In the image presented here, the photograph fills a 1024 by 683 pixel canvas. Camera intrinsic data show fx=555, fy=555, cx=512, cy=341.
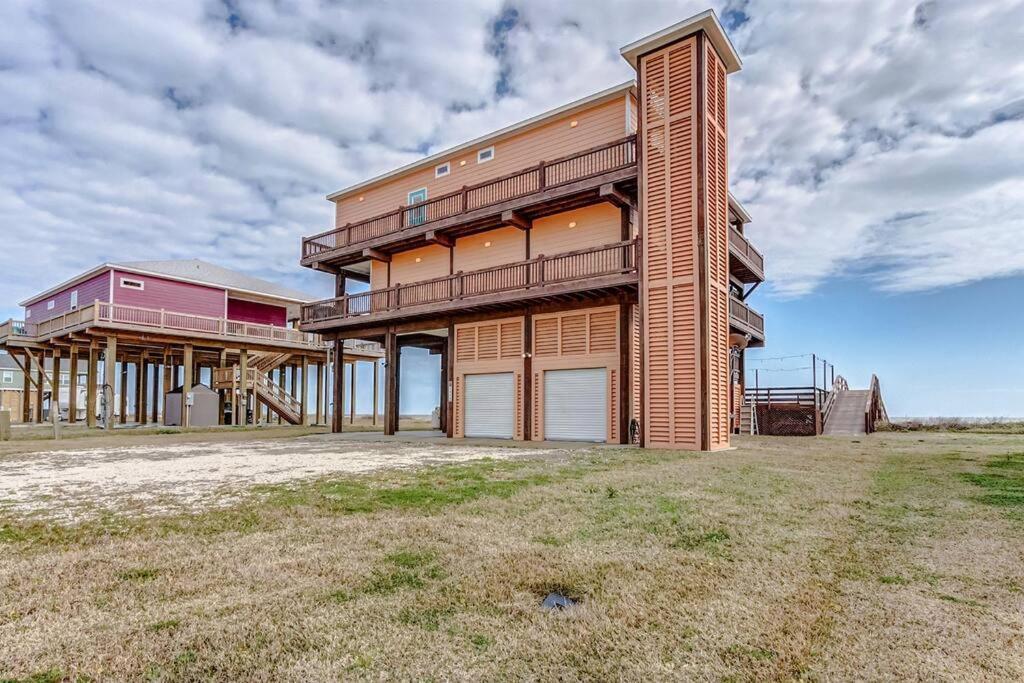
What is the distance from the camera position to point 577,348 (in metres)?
16.0

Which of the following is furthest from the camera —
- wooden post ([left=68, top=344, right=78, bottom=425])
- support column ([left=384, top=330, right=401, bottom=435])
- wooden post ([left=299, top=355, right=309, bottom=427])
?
wooden post ([left=68, top=344, right=78, bottom=425])

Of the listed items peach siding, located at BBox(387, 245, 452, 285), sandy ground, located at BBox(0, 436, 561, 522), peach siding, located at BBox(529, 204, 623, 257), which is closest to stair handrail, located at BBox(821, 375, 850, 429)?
peach siding, located at BBox(529, 204, 623, 257)

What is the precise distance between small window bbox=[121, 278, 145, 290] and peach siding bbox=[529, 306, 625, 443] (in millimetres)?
21130

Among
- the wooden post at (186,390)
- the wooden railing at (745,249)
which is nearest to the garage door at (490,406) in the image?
the wooden railing at (745,249)

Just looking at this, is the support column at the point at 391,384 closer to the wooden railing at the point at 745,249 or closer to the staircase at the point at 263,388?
the staircase at the point at 263,388

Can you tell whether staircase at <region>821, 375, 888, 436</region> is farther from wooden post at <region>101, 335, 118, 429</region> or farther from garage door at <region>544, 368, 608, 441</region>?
wooden post at <region>101, 335, 118, 429</region>

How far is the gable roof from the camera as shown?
88.0 ft

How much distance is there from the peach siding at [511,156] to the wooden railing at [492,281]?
392 centimetres

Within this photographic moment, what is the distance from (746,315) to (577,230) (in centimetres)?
694

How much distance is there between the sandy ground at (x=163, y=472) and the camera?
5793 mm

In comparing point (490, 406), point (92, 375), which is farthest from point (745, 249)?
point (92, 375)

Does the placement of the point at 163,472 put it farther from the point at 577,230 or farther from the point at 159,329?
the point at 159,329

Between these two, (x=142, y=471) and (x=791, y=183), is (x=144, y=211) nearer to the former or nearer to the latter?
(x=142, y=471)

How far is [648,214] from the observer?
14.1 metres
